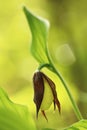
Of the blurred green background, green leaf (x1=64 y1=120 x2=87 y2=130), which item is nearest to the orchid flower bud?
green leaf (x1=64 y1=120 x2=87 y2=130)

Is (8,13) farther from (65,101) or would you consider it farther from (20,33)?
(65,101)

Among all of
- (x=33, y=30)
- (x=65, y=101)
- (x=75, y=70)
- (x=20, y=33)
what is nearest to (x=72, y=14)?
(x=20, y=33)

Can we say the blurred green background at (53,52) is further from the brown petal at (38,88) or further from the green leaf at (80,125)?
the green leaf at (80,125)

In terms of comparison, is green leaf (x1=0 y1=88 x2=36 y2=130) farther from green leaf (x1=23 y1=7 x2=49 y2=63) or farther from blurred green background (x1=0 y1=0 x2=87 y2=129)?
blurred green background (x1=0 y1=0 x2=87 y2=129)

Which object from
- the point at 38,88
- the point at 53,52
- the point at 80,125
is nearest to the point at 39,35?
the point at 38,88

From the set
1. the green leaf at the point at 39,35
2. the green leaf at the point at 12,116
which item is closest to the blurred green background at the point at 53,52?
the green leaf at the point at 39,35

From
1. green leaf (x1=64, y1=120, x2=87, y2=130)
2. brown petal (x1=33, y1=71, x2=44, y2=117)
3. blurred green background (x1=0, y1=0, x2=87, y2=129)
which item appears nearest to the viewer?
green leaf (x1=64, y1=120, x2=87, y2=130)
